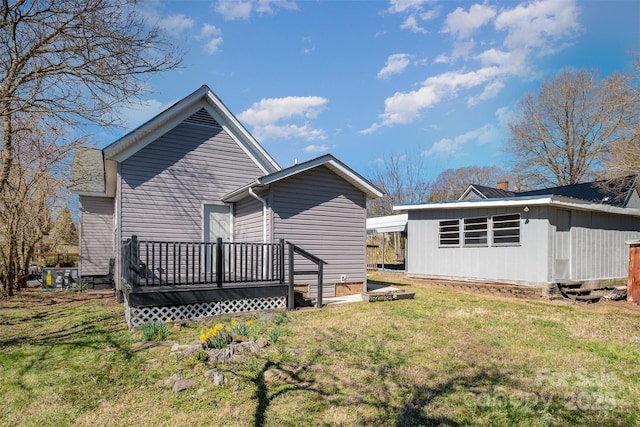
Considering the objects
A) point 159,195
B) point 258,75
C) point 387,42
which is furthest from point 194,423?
point 387,42

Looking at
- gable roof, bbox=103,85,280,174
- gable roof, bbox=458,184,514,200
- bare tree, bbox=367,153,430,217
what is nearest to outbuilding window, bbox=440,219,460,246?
gable roof, bbox=458,184,514,200

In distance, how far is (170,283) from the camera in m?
Result: 7.40

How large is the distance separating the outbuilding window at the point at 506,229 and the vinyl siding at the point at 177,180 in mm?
8302

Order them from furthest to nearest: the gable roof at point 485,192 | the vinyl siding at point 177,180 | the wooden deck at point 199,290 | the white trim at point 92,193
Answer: the gable roof at point 485,192 → the white trim at point 92,193 → the vinyl siding at point 177,180 → the wooden deck at point 199,290

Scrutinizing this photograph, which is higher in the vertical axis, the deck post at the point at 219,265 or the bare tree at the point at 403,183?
the bare tree at the point at 403,183

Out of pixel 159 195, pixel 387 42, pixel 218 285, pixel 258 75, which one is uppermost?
pixel 387 42

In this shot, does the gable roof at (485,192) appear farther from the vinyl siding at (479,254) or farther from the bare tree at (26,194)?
the bare tree at (26,194)

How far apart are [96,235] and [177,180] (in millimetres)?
5773

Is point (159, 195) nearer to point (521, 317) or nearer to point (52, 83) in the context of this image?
→ point (52, 83)

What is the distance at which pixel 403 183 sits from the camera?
35.0 m

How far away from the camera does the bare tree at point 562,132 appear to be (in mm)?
26594

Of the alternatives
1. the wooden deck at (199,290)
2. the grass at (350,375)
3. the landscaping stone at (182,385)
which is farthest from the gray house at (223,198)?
the landscaping stone at (182,385)

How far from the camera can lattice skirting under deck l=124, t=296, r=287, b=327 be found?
6.75 metres

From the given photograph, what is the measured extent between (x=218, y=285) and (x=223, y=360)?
117 inches
